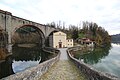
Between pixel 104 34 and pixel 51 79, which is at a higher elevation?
pixel 104 34

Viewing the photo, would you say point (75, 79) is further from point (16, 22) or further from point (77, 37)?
point (77, 37)

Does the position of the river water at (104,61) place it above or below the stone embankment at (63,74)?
below

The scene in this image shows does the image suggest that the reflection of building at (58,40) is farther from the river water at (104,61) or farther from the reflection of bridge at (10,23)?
the river water at (104,61)

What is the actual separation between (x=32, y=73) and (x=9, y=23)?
4240 cm

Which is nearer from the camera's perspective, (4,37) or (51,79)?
(51,79)

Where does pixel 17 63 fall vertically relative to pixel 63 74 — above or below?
below

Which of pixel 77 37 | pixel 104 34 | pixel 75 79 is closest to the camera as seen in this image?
pixel 75 79

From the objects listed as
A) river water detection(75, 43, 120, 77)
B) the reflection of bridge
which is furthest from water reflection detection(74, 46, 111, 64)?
the reflection of bridge

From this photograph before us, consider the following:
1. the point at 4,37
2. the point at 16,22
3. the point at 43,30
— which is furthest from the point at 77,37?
the point at 4,37

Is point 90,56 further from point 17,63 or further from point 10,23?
point 10,23

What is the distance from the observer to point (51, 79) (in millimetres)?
12914

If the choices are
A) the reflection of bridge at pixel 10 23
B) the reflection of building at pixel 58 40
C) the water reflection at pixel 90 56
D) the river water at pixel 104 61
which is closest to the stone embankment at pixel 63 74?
the river water at pixel 104 61

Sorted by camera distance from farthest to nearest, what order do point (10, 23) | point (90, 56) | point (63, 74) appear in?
point (90, 56), point (10, 23), point (63, 74)

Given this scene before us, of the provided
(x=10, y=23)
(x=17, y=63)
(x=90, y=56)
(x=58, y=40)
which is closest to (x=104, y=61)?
(x=90, y=56)
